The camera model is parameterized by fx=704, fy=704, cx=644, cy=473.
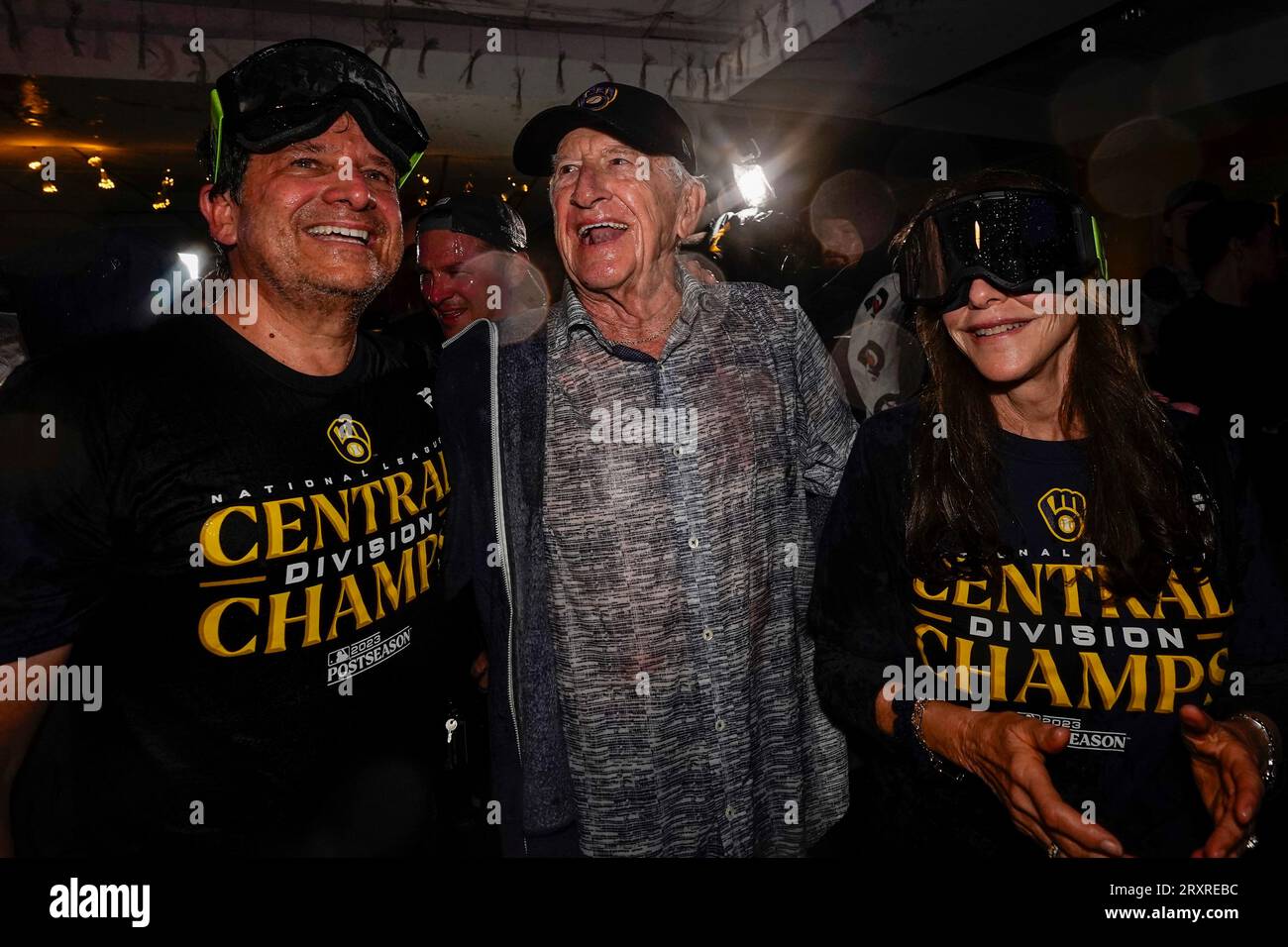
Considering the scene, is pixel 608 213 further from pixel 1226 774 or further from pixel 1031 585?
pixel 1226 774

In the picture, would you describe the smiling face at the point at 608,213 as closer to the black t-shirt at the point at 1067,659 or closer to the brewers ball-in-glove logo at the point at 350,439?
the brewers ball-in-glove logo at the point at 350,439

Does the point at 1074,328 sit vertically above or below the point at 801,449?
above

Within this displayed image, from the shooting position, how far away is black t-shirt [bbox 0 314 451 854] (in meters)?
1.50

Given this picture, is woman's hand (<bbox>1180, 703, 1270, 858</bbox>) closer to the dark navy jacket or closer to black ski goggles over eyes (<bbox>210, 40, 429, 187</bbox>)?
the dark navy jacket

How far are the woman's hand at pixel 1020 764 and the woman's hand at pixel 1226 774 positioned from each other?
0.26 m

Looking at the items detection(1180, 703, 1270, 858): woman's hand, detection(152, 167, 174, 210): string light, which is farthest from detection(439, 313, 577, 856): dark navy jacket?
detection(152, 167, 174, 210): string light

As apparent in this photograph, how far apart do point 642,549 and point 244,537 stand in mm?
991

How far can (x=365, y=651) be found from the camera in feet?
5.83

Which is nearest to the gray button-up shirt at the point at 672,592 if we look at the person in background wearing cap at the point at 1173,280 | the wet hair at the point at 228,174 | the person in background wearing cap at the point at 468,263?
the wet hair at the point at 228,174

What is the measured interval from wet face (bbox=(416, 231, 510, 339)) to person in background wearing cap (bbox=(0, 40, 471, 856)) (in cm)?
187
